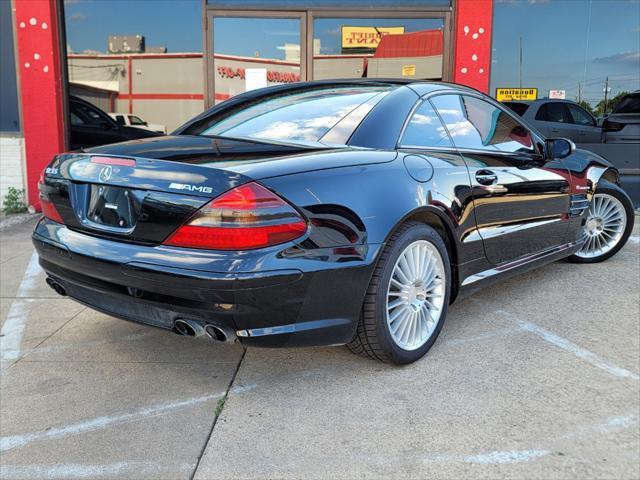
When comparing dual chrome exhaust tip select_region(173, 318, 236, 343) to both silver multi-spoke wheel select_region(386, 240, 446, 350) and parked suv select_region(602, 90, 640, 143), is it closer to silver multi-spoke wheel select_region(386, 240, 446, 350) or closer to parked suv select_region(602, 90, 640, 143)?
silver multi-spoke wheel select_region(386, 240, 446, 350)

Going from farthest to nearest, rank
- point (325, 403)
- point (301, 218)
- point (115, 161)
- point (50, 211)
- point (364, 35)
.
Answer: point (364, 35)
point (50, 211)
point (325, 403)
point (115, 161)
point (301, 218)

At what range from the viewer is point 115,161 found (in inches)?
104

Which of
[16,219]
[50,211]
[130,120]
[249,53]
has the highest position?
Result: [249,53]

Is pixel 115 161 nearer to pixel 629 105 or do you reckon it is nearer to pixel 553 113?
pixel 553 113

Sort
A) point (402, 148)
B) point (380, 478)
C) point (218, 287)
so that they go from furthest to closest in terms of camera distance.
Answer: point (402, 148), point (218, 287), point (380, 478)

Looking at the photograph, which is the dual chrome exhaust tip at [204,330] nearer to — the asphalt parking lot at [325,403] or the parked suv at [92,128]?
the asphalt parking lot at [325,403]

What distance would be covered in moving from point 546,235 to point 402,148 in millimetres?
1654

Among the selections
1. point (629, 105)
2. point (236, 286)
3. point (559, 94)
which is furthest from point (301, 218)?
point (629, 105)

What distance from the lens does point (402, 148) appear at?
3.12 m

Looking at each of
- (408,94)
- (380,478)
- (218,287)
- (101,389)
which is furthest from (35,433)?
(408,94)

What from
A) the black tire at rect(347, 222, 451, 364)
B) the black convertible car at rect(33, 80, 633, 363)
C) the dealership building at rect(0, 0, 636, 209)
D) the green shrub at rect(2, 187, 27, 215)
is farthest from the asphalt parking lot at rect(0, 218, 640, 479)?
the dealership building at rect(0, 0, 636, 209)

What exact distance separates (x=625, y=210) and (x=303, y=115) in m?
3.36

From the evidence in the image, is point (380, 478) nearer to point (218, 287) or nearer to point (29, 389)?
point (218, 287)

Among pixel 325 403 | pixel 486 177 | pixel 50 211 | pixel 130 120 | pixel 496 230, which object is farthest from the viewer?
pixel 130 120
